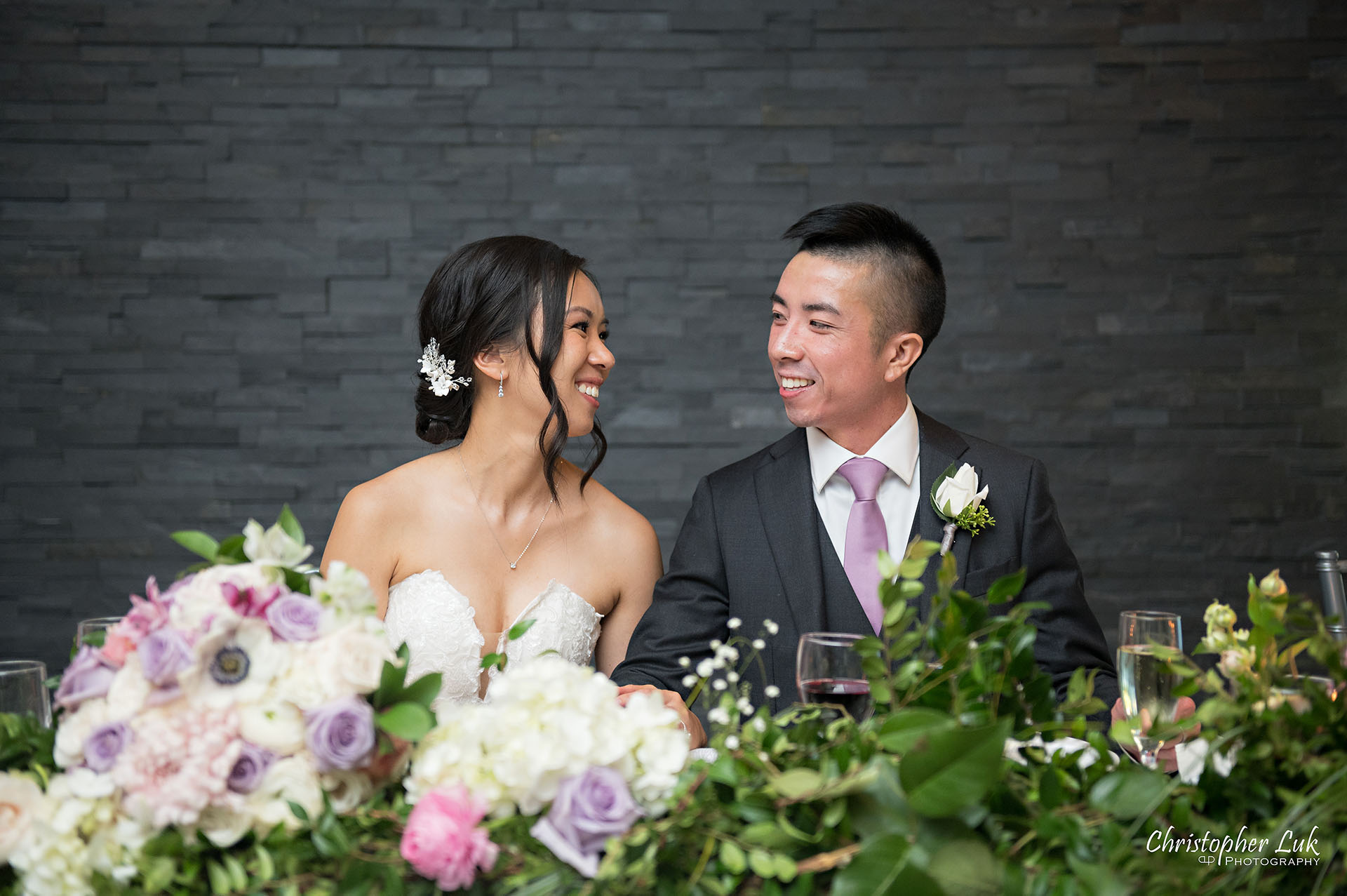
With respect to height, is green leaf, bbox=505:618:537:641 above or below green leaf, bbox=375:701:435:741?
above

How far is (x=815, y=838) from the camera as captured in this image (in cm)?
80

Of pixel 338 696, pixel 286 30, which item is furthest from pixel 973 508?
pixel 286 30

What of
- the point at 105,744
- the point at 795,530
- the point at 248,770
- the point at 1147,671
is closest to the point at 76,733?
the point at 105,744

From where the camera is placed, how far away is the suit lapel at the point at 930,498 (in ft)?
6.93

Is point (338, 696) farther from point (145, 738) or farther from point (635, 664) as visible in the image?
point (635, 664)

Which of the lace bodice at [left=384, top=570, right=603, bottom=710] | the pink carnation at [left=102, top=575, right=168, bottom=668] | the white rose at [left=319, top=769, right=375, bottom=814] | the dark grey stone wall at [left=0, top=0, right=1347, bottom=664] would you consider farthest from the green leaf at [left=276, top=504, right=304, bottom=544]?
the dark grey stone wall at [left=0, top=0, right=1347, bottom=664]

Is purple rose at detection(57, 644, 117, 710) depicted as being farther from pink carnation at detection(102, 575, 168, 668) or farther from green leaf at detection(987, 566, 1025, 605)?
green leaf at detection(987, 566, 1025, 605)

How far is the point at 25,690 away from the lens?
1.08 meters

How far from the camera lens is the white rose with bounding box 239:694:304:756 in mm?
855

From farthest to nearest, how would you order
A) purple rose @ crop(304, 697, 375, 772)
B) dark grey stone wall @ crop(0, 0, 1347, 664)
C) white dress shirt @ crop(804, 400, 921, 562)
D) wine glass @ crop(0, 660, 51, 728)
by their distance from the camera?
dark grey stone wall @ crop(0, 0, 1347, 664)
white dress shirt @ crop(804, 400, 921, 562)
wine glass @ crop(0, 660, 51, 728)
purple rose @ crop(304, 697, 375, 772)

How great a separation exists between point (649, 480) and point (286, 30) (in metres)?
1.87

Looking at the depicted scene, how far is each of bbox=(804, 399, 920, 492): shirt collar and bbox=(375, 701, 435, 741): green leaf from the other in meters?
1.45

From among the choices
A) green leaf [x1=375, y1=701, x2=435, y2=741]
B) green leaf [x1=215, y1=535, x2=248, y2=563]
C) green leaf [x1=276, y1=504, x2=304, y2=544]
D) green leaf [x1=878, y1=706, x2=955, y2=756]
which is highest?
green leaf [x1=276, y1=504, x2=304, y2=544]

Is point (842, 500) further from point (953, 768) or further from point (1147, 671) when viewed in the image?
point (953, 768)
